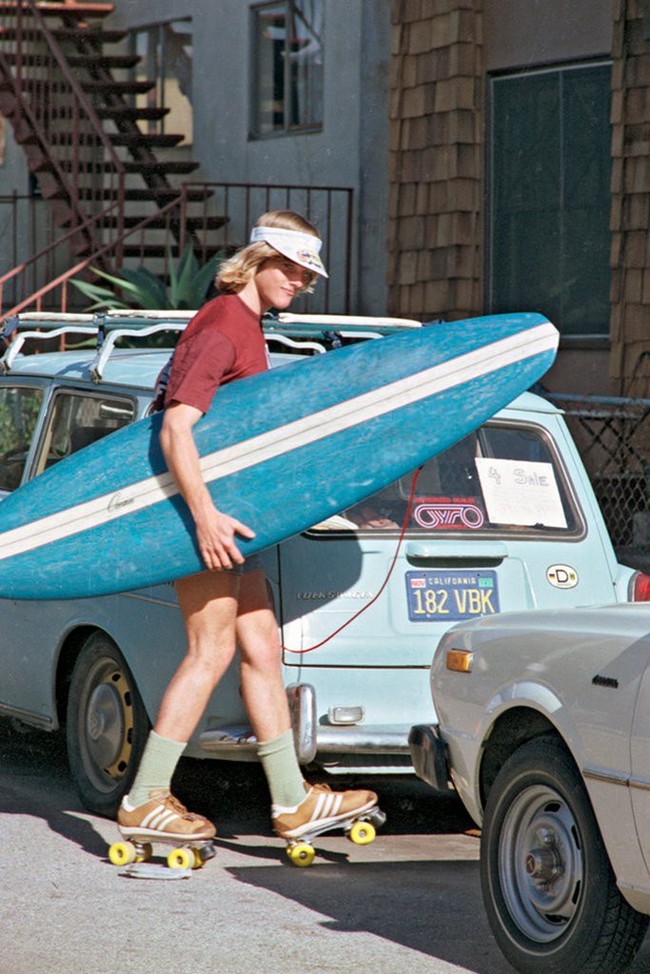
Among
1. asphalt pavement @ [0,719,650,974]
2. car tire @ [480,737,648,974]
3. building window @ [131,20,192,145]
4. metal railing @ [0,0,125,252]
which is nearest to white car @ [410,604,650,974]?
car tire @ [480,737,648,974]

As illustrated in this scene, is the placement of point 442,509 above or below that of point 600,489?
above

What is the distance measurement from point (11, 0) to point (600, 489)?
10.8m

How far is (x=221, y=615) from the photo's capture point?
5.94 metres

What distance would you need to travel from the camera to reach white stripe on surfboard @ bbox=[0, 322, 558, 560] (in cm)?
610

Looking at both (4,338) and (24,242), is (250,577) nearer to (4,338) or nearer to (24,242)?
(4,338)

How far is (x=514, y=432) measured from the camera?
6.77m

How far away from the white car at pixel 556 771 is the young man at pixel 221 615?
709 mm

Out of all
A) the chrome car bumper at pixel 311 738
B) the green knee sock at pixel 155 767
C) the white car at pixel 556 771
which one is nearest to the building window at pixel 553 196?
the chrome car bumper at pixel 311 738

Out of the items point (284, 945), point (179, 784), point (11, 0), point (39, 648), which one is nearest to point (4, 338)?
point (39, 648)

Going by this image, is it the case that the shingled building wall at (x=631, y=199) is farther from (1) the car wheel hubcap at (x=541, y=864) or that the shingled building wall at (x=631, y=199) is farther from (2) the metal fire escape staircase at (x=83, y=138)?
(1) the car wheel hubcap at (x=541, y=864)

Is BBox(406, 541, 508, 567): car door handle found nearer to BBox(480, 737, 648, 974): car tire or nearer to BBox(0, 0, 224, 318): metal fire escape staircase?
BBox(480, 737, 648, 974): car tire

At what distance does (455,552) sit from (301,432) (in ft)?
2.34

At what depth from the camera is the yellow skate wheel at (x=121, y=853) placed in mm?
5820

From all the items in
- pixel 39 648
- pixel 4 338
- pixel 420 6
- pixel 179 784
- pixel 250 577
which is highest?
pixel 420 6
